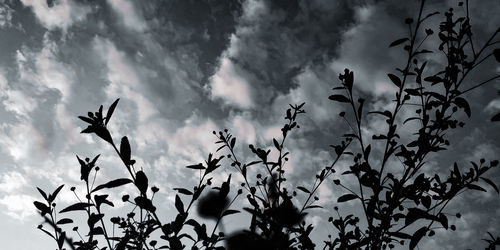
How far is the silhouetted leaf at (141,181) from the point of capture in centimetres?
212

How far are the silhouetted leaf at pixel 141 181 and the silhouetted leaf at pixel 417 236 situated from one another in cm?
242

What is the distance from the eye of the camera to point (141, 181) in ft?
7.00

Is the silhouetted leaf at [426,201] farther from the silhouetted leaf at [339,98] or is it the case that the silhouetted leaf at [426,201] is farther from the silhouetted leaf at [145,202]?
the silhouetted leaf at [145,202]

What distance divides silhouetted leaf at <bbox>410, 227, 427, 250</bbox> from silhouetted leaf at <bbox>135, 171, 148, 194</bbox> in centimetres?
242

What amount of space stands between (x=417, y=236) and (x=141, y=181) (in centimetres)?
258

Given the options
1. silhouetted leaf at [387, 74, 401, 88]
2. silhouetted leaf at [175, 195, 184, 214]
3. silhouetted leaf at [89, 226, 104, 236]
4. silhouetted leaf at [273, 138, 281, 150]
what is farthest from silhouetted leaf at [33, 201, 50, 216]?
silhouetted leaf at [387, 74, 401, 88]

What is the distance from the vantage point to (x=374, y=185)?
303 cm

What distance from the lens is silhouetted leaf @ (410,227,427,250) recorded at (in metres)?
2.59

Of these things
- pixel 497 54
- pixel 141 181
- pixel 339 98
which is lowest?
pixel 141 181

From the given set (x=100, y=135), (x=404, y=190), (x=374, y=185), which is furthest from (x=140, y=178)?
(x=404, y=190)

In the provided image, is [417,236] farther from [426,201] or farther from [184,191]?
[184,191]

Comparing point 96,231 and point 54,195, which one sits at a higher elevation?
point 54,195

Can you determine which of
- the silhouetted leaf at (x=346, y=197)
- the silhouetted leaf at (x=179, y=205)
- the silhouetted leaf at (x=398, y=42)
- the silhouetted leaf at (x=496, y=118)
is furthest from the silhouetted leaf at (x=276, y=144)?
the silhouetted leaf at (x=496, y=118)

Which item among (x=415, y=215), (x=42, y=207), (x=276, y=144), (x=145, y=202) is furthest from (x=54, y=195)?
(x=415, y=215)
